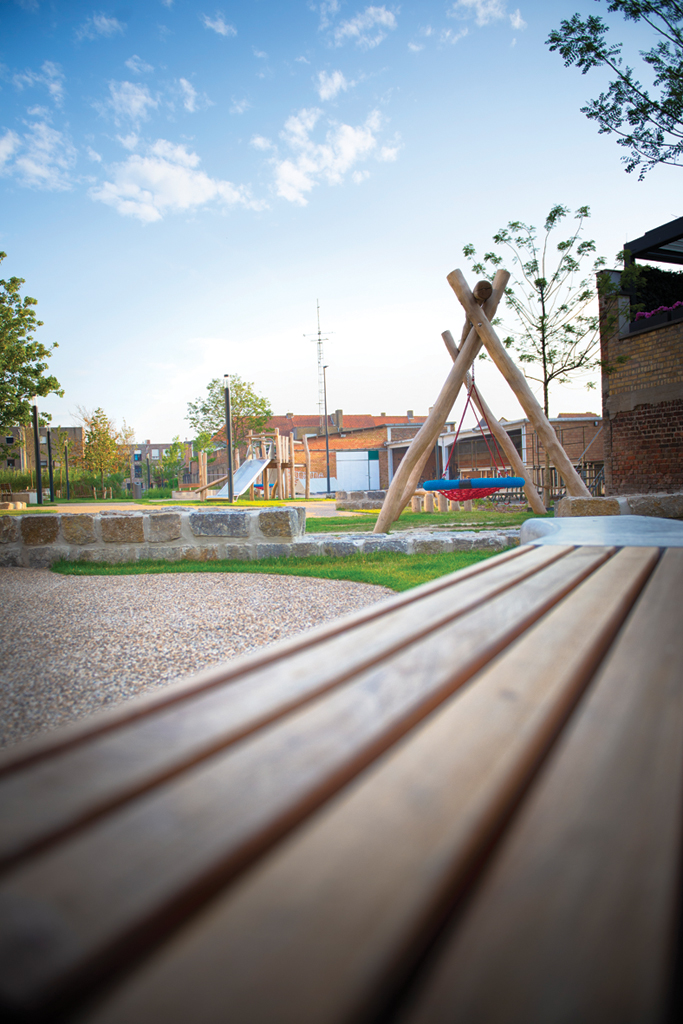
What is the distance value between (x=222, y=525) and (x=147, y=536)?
2.92ft

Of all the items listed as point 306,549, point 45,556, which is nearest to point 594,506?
point 306,549

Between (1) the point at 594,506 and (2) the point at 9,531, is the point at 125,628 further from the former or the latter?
(1) the point at 594,506

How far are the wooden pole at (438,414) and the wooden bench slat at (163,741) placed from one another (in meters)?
5.80

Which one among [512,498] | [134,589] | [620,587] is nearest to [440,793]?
[620,587]

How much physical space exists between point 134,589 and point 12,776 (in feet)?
14.6

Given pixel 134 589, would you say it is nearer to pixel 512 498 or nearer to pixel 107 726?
pixel 107 726

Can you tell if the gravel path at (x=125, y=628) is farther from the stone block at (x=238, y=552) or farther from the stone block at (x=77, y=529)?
the stone block at (x=77, y=529)

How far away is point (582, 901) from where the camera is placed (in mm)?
457

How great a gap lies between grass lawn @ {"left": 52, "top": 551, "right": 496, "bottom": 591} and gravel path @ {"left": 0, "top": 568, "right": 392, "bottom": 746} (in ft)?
0.82

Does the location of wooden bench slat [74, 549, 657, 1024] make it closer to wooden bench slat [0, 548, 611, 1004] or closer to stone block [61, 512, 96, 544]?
wooden bench slat [0, 548, 611, 1004]

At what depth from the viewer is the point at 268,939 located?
41 cm

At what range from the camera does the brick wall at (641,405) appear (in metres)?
11.4

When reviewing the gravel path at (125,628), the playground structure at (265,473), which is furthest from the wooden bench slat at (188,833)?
the playground structure at (265,473)

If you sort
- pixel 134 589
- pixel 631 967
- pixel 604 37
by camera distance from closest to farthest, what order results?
pixel 631 967, pixel 134 589, pixel 604 37
